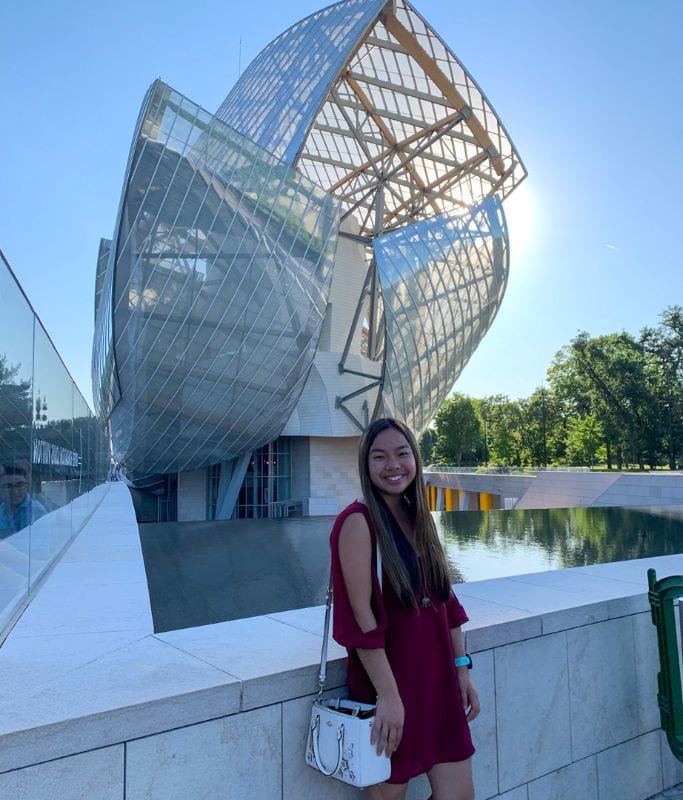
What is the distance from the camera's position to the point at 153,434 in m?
24.5

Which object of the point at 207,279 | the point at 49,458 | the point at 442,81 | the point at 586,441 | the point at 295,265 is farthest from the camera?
the point at 586,441

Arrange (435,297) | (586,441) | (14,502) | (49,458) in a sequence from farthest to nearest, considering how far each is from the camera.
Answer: (586,441)
(435,297)
(49,458)
(14,502)

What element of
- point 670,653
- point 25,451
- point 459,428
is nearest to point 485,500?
point 459,428

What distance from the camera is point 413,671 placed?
2408 millimetres

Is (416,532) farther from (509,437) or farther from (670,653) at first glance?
(509,437)

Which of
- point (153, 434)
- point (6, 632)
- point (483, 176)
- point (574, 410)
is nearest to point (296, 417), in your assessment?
point (153, 434)

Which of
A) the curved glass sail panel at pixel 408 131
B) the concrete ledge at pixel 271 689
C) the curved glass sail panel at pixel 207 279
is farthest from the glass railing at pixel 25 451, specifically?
the curved glass sail panel at pixel 408 131

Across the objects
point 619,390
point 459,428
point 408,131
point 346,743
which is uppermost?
point 408,131

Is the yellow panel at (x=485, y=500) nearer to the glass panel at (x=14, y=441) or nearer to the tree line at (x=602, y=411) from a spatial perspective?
the tree line at (x=602, y=411)

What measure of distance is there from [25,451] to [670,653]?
4478 mm

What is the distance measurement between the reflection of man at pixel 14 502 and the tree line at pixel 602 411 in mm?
56712

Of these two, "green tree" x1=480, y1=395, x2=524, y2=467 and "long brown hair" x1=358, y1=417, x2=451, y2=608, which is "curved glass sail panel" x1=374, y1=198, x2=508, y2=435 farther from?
"green tree" x1=480, y1=395, x2=524, y2=467

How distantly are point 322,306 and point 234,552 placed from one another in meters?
14.9

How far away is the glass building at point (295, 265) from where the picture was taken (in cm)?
2031
